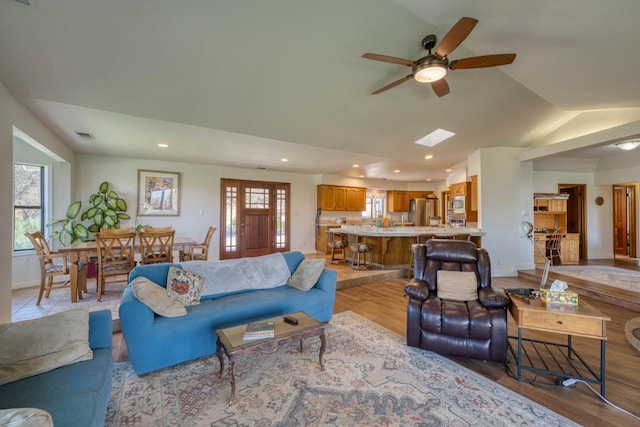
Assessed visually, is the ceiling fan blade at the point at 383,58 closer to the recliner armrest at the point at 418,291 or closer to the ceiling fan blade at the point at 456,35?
the ceiling fan blade at the point at 456,35

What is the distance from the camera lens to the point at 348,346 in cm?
264

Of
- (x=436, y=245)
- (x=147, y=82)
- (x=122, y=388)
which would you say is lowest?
(x=122, y=388)

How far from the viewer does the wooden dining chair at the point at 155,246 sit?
3.94 m

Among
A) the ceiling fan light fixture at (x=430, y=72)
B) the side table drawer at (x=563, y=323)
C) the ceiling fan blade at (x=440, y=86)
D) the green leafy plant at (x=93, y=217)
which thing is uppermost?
the ceiling fan blade at (x=440, y=86)

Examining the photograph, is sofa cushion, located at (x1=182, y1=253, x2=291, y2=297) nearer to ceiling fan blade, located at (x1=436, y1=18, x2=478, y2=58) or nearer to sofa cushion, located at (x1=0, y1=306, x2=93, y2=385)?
sofa cushion, located at (x1=0, y1=306, x2=93, y2=385)

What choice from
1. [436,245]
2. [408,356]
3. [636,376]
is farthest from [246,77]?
[636,376]

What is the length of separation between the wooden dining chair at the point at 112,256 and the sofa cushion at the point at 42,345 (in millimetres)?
2293

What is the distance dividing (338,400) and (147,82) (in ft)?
11.6

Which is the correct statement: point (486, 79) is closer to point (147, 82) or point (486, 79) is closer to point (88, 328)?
point (147, 82)

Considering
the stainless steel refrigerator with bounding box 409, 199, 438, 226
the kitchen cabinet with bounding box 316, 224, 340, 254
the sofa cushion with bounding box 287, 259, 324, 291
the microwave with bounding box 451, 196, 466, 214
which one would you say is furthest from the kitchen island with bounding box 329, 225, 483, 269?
the stainless steel refrigerator with bounding box 409, 199, 438, 226

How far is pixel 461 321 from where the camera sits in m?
2.39

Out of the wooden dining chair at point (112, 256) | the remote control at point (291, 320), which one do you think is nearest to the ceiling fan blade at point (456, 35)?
the remote control at point (291, 320)

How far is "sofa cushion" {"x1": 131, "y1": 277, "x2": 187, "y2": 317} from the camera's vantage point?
2.24m

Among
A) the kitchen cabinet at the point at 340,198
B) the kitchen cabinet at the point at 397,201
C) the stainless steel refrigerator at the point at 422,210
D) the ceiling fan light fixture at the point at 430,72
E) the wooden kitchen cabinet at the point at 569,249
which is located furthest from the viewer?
the kitchen cabinet at the point at 397,201
